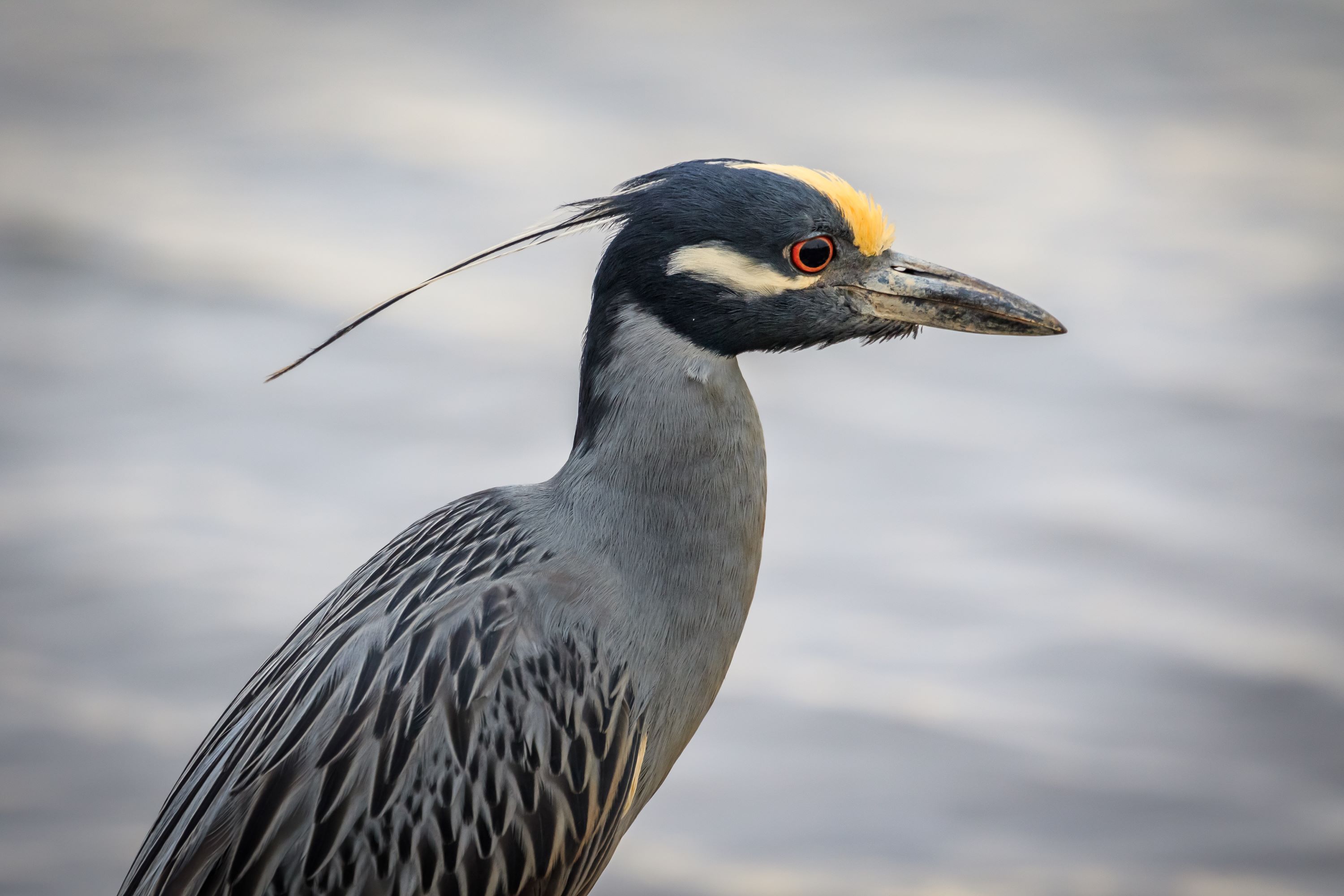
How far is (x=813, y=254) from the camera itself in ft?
10.7

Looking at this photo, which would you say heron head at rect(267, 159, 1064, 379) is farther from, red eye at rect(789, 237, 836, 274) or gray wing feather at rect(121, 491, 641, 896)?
gray wing feather at rect(121, 491, 641, 896)

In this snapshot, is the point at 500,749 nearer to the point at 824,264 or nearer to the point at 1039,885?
the point at 824,264

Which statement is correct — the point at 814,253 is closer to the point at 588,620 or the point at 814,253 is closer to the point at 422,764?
the point at 588,620

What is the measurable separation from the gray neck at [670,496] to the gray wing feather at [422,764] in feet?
0.43

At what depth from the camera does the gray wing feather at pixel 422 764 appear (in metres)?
3.18

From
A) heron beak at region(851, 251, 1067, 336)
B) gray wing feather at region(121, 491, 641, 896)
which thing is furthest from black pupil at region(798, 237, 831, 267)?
gray wing feather at region(121, 491, 641, 896)

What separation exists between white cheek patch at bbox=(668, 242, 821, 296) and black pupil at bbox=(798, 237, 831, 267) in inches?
1.9

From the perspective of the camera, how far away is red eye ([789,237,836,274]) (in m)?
3.24

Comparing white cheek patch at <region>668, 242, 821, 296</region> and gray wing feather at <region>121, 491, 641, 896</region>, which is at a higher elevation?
white cheek patch at <region>668, 242, 821, 296</region>

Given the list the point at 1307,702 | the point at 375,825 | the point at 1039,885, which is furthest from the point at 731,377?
the point at 1307,702

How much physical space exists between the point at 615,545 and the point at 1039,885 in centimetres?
274

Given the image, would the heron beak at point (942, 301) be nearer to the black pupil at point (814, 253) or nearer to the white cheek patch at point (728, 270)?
the black pupil at point (814, 253)

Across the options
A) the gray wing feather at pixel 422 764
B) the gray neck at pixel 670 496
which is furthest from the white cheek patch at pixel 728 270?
the gray wing feather at pixel 422 764

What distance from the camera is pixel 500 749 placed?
10.7ft
